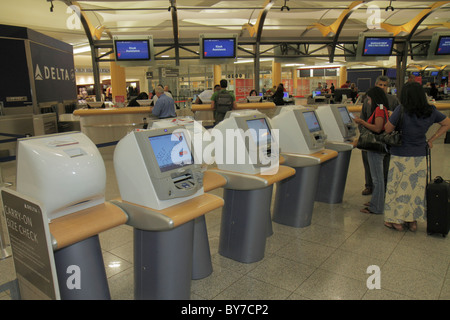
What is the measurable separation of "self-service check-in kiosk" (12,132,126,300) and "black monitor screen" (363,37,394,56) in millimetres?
10032

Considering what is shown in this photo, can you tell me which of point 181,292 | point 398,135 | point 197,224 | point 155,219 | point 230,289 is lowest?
point 230,289

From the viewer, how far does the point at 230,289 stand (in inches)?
108

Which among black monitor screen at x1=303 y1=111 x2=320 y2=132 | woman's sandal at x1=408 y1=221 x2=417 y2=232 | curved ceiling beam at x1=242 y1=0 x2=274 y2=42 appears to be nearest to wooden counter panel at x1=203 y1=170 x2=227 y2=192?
black monitor screen at x1=303 y1=111 x2=320 y2=132

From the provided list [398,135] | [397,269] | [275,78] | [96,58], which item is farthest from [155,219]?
[275,78]

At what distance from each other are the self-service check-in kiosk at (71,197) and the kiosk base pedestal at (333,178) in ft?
10.7

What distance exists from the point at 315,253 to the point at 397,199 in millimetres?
1112

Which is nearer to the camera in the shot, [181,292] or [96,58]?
[181,292]

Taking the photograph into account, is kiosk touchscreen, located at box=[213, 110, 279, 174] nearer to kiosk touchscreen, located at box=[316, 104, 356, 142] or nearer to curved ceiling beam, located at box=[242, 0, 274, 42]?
kiosk touchscreen, located at box=[316, 104, 356, 142]

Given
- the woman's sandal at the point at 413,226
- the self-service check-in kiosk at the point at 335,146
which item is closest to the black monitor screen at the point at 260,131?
the self-service check-in kiosk at the point at 335,146

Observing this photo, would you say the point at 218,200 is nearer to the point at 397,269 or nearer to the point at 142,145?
the point at 142,145

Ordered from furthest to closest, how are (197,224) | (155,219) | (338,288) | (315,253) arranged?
(315,253) → (197,224) → (338,288) → (155,219)

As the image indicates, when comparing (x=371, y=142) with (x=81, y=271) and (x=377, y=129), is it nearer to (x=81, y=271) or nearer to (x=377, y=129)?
(x=377, y=129)

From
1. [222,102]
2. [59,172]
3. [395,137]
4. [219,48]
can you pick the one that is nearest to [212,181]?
[59,172]

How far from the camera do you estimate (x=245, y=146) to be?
299 cm
